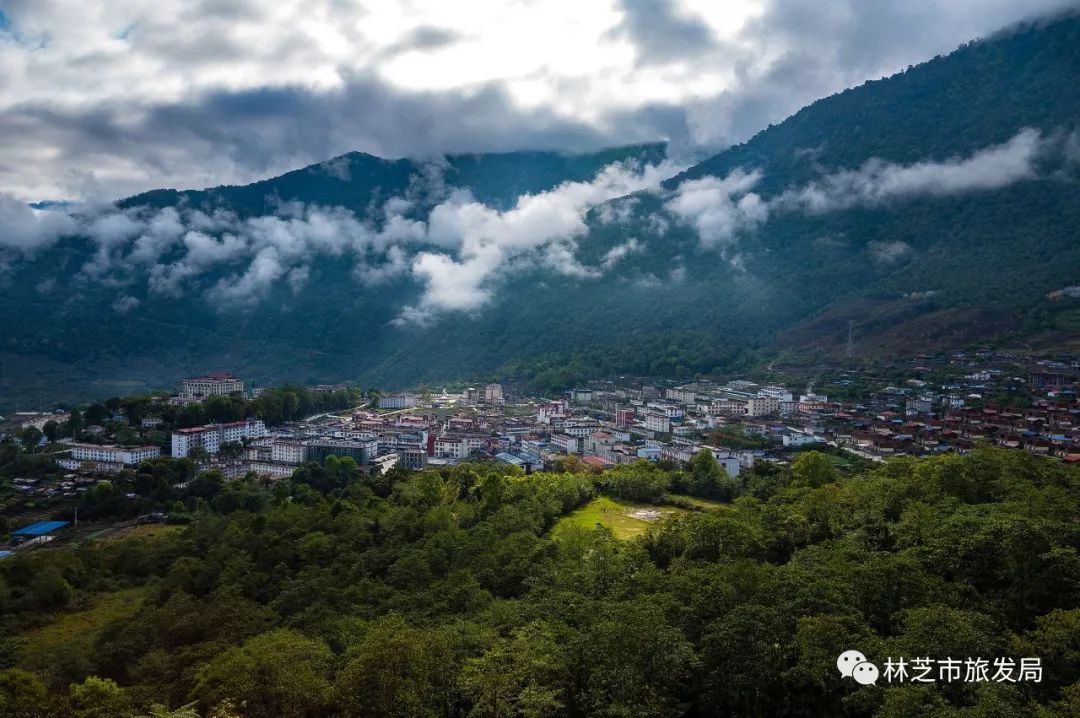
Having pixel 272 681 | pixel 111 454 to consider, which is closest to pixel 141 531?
pixel 111 454

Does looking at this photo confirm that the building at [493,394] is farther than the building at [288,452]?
Yes

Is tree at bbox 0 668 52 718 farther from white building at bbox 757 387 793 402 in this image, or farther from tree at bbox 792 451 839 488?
white building at bbox 757 387 793 402

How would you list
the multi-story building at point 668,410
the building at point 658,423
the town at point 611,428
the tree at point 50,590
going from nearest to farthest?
the tree at point 50,590
the town at point 611,428
the building at point 658,423
the multi-story building at point 668,410

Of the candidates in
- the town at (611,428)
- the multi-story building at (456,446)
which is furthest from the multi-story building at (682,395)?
the multi-story building at (456,446)

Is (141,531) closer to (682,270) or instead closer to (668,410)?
(668,410)

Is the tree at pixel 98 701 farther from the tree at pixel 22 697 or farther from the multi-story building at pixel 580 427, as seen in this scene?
the multi-story building at pixel 580 427

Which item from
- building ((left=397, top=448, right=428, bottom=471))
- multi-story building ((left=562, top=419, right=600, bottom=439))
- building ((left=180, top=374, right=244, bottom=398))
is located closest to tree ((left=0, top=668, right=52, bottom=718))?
building ((left=397, top=448, right=428, bottom=471))

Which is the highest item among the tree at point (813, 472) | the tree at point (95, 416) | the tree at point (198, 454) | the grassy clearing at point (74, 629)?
the tree at point (95, 416)
